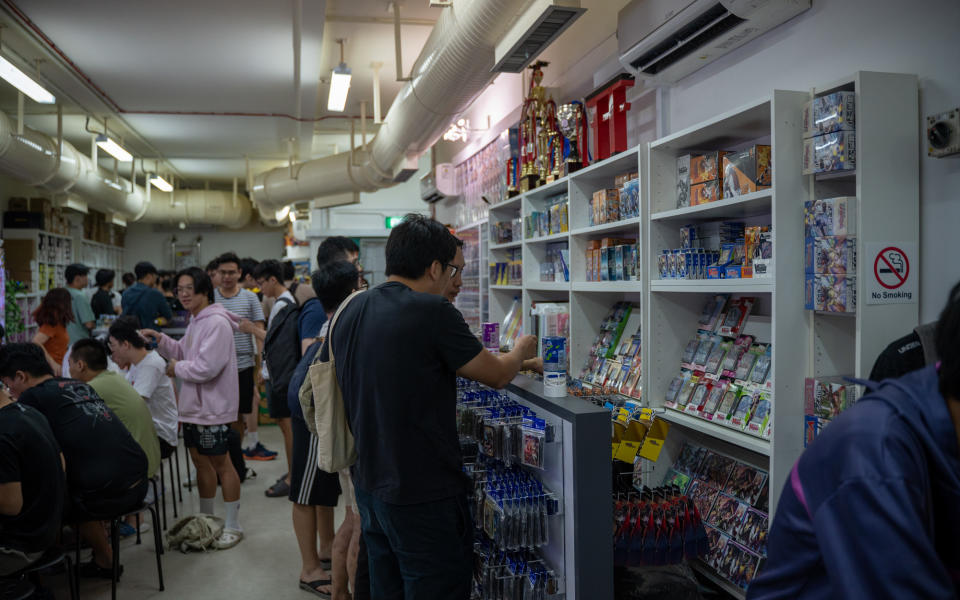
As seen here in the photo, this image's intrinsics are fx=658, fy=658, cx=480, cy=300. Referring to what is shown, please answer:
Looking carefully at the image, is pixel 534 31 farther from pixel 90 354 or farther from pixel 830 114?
pixel 90 354

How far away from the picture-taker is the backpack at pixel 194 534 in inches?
173

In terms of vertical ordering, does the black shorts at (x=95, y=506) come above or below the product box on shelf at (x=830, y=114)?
below

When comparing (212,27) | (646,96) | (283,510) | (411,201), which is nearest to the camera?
(646,96)

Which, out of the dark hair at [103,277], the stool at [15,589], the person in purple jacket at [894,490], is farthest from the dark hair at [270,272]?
the person in purple jacket at [894,490]

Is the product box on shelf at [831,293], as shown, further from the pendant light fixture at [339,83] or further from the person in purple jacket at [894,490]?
the pendant light fixture at [339,83]

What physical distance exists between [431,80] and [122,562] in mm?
3703

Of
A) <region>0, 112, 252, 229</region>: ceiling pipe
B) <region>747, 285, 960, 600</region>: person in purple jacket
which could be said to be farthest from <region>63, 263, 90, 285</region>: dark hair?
<region>747, 285, 960, 600</region>: person in purple jacket

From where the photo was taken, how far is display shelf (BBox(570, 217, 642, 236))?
327 centimetres

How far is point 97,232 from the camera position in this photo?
13789mm

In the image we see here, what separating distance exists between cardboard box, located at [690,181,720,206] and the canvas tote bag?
1554mm

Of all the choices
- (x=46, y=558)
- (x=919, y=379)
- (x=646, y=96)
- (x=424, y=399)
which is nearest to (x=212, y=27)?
(x=646, y=96)

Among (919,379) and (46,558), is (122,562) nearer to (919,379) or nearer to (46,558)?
(46,558)

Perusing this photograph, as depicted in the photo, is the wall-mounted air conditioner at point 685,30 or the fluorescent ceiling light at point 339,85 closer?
the wall-mounted air conditioner at point 685,30

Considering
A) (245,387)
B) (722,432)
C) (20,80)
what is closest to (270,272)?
(245,387)
